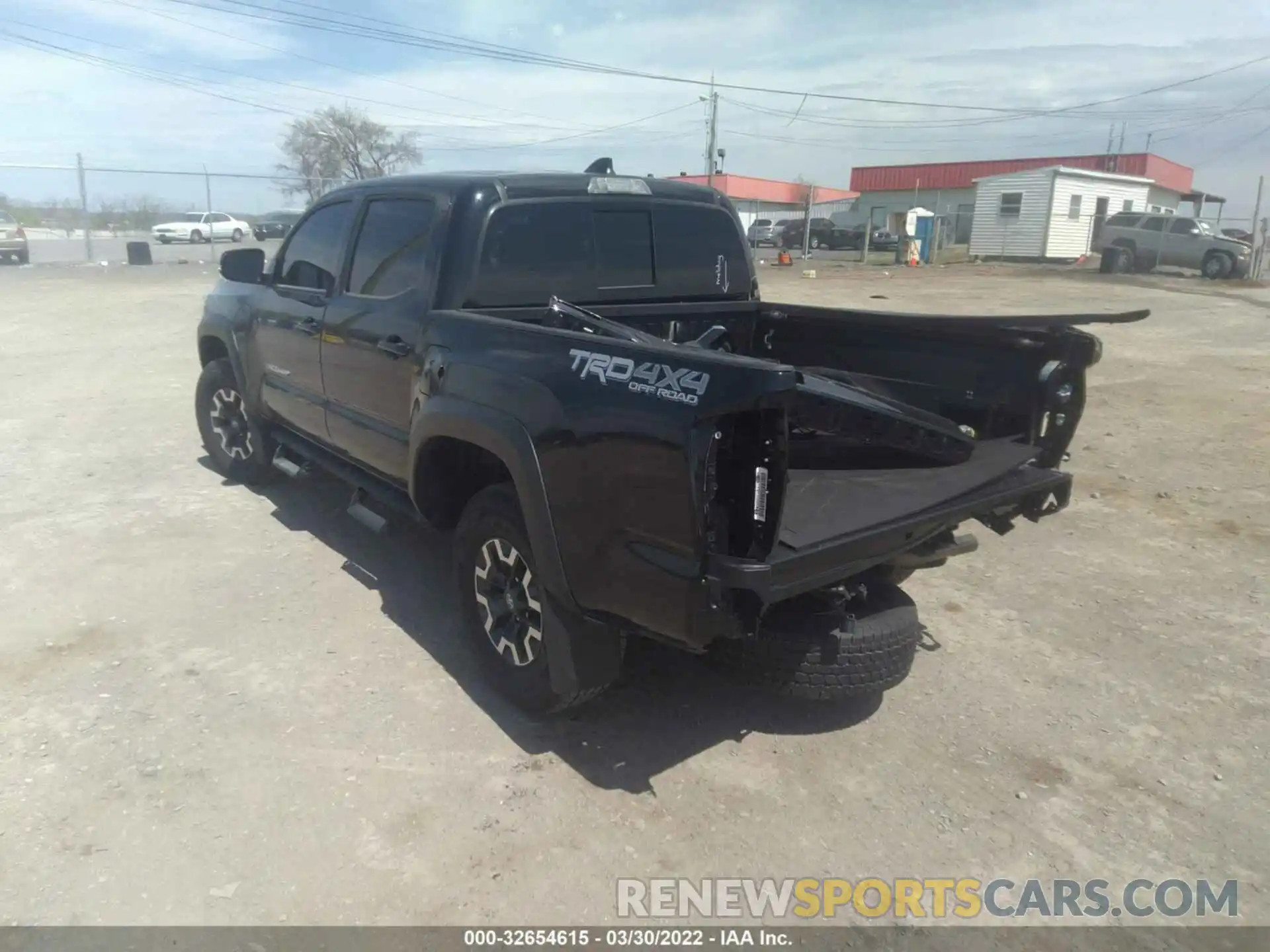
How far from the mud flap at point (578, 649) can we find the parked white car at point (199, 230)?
40357 millimetres

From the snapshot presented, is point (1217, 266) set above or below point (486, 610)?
above

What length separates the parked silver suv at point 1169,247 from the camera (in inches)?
1072

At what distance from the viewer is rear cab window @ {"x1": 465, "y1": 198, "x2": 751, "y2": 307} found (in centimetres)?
400

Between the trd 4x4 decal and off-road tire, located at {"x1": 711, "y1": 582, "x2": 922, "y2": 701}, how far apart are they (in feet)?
3.14

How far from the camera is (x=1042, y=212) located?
35.4 meters

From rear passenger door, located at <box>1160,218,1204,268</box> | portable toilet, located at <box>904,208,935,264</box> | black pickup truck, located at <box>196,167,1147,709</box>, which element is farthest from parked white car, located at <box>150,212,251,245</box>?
black pickup truck, located at <box>196,167,1147,709</box>

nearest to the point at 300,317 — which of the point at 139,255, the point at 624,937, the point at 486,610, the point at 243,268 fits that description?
the point at 243,268

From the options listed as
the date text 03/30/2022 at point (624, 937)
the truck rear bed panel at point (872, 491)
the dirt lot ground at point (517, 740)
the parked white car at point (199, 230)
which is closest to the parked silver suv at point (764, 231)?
the parked white car at point (199, 230)

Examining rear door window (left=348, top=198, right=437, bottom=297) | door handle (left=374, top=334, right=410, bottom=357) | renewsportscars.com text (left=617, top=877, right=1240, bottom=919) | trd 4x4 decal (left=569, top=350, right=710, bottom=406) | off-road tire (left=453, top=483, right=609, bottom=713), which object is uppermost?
rear door window (left=348, top=198, right=437, bottom=297)

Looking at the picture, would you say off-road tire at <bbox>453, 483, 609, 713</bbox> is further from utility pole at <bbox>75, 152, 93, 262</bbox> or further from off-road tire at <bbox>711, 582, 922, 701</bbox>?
utility pole at <bbox>75, 152, 93, 262</bbox>

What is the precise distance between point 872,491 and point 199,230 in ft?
137

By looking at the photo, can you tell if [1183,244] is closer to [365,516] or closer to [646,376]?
[365,516]

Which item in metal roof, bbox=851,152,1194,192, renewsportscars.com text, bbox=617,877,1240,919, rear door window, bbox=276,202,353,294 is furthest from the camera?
metal roof, bbox=851,152,1194,192

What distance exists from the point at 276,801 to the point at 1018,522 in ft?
15.2
